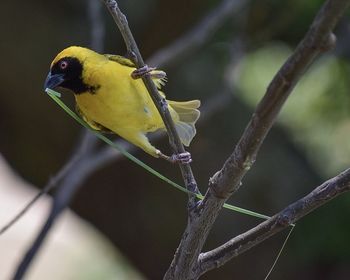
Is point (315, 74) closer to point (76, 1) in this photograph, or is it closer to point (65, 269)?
point (76, 1)

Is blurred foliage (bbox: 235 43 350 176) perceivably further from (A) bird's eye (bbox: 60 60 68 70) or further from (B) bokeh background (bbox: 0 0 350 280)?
(A) bird's eye (bbox: 60 60 68 70)

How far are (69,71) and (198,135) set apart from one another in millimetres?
1541

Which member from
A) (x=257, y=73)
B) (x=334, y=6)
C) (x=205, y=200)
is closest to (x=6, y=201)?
(x=257, y=73)

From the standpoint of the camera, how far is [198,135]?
3.65 meters

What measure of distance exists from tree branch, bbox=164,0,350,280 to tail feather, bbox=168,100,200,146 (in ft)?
3.50

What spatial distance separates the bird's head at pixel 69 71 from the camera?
7.12 ft

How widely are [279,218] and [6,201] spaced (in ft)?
17.6

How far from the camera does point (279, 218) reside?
4.07 feet

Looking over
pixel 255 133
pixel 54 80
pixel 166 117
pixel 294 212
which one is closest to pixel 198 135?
pixel 54 80

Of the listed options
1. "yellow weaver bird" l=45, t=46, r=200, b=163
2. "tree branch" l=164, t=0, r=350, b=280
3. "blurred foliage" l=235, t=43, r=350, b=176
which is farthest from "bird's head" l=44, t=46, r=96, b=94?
"blurred foliage" l=235, t=43, r=350, b=176

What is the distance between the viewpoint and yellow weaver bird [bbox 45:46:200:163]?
6.84ft

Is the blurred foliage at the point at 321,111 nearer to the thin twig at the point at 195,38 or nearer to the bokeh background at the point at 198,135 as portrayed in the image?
the bokeh background at the point at 198,135

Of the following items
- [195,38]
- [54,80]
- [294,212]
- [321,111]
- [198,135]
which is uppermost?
[54,80]

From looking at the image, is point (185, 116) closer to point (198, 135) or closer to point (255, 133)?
point (198, 135)
